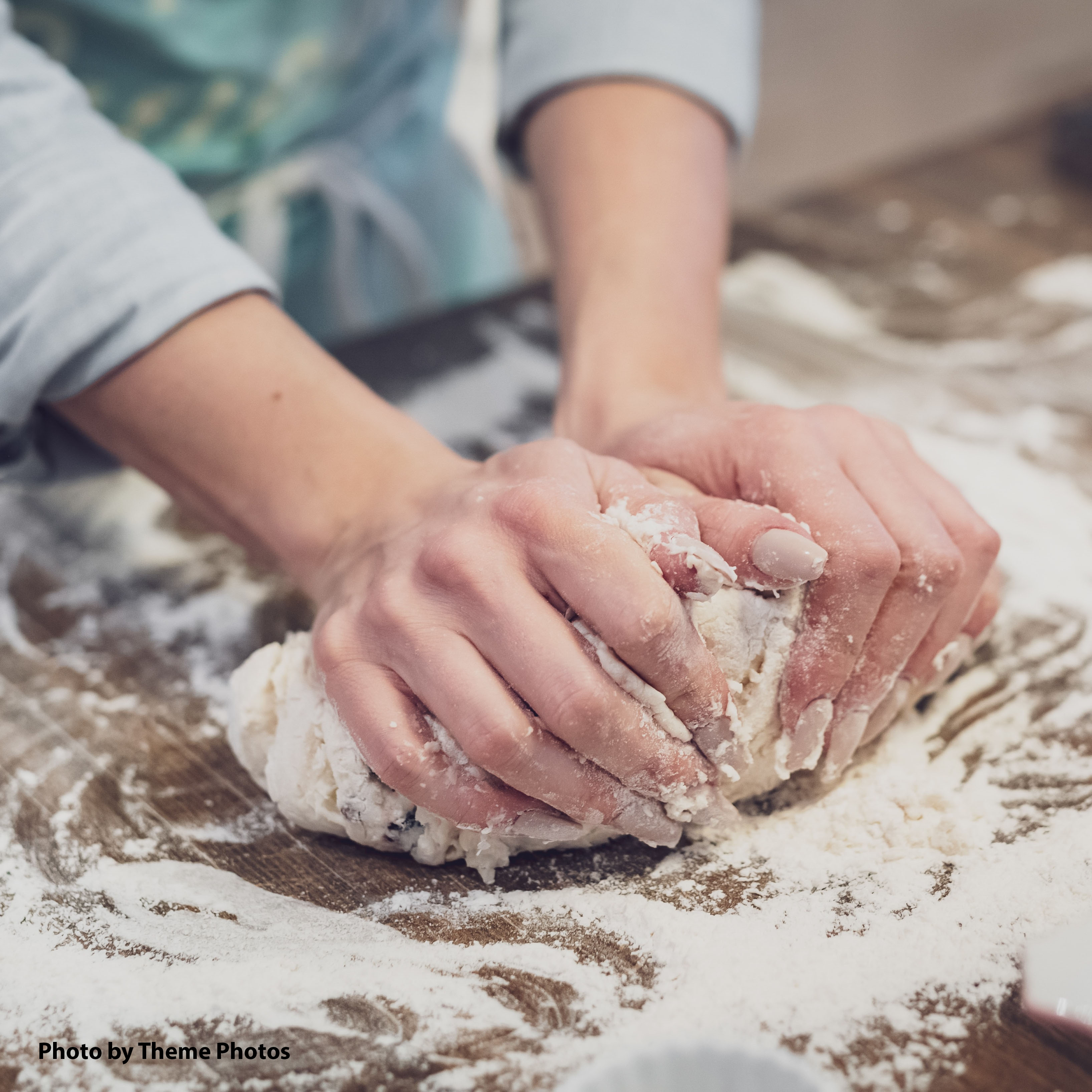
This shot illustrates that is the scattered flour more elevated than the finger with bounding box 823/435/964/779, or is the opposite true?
the finger with bounding box 823/435/964/779

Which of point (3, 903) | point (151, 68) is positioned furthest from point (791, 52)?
point (3, 903)

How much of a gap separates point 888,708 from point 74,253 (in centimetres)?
68

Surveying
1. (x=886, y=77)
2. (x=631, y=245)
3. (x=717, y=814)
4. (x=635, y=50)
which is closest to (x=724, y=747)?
(x=717, y=814)

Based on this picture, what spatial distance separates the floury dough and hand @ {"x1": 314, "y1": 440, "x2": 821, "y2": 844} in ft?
0.07

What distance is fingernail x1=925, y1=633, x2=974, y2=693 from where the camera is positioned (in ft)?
2.51

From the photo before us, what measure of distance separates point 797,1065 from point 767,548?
11.8 inches

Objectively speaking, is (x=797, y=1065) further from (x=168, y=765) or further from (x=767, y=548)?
(x=168, y=765)

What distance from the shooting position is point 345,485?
77cm

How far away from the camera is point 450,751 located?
2.13 feet

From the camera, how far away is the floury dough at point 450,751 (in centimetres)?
68

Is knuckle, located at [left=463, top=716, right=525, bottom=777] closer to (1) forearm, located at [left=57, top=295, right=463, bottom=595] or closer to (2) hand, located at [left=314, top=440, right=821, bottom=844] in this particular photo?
(2) hand, located at [left=314, top=440, right=821, bottom=844]

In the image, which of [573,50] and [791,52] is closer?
[573,50]

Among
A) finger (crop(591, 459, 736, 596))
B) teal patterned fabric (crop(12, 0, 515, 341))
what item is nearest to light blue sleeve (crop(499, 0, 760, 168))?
teal patterned fabric (crop(12, 0, 515, 341))

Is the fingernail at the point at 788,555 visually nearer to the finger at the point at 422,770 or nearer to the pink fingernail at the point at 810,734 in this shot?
the pink fingernail at the point at 810,734
